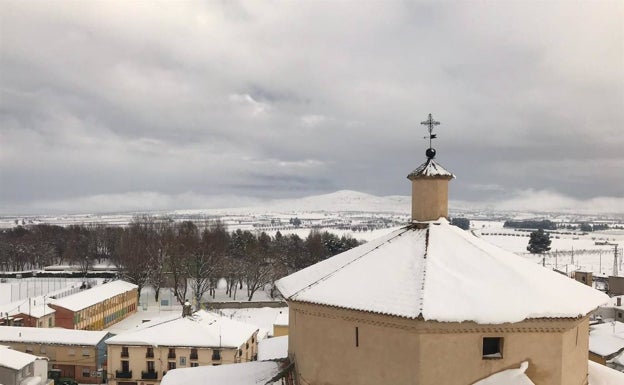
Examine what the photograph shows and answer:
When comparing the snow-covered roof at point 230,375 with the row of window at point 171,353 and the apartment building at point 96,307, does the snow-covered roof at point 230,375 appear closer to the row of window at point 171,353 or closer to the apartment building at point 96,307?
the row of window at point 171,353

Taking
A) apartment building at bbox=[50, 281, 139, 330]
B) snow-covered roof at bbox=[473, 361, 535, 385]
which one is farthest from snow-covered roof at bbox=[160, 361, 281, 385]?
apartment building at bbox=[50, 281, 139, 330]

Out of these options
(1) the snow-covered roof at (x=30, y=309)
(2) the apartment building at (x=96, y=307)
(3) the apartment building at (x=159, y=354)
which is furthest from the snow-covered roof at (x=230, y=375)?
(2) the apartment building at (x=96, y=307)

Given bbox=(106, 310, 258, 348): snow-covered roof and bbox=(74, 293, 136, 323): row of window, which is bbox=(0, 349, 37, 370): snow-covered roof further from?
bbox=(74, 293, 136, 323): row of window

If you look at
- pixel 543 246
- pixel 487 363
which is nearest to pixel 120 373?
pixel 487 363

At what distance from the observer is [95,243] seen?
96.4 m

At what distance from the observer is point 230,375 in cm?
1317

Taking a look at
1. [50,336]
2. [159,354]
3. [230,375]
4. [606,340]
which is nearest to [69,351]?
[50,336]

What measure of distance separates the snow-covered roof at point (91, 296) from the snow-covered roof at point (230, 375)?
37848mm

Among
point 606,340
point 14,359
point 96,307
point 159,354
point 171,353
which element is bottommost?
point 96,307

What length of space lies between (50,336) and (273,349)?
18.7 m

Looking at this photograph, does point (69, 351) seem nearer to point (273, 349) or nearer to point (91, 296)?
point (91, 296)

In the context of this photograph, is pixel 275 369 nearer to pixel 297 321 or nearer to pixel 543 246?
pixel 297 321

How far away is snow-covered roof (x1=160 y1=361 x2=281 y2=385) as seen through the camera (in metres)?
12.6

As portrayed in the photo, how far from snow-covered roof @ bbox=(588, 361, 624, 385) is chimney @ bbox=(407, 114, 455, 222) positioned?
524 cm
